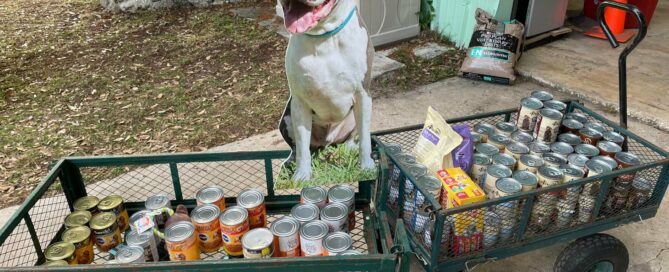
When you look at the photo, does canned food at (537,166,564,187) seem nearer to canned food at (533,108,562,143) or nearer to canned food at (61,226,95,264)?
canned food at (533,108,562,143)

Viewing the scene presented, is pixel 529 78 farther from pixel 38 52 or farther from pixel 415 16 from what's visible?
pixel 38 52

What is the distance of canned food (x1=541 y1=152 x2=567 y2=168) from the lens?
90.0 inches

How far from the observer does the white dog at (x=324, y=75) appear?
188cm

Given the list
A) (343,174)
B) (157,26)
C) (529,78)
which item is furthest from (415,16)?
(343,174)

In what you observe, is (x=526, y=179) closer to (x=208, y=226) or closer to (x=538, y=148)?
(x=538, y=148)

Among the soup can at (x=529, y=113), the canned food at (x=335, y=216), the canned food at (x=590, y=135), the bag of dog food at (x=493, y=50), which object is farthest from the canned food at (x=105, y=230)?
the bag of dog food at (x=493, y=50)

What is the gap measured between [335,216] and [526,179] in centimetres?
83

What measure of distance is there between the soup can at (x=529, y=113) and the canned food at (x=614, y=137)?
328 millimetres

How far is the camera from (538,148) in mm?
2406

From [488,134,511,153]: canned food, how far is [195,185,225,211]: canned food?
4.32 ft

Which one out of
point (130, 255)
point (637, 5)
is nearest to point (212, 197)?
point (130, 255)

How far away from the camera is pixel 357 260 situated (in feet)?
5.33

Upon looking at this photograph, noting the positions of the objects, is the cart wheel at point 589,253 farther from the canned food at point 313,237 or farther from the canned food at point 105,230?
the canned food at point 105,230

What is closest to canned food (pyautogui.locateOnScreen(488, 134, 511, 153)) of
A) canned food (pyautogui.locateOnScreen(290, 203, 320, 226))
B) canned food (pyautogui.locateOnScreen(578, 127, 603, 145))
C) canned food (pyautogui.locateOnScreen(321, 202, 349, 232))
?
canned food (pyautogui.locateOnScreen(578, 127, 603, 145))
